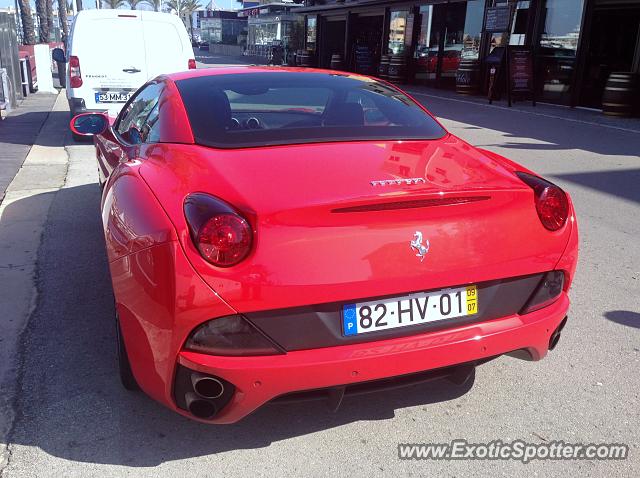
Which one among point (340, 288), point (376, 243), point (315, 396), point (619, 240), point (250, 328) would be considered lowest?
point (619, 240)

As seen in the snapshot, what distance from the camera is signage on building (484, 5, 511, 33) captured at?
16.8 meters

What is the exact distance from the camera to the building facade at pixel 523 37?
14.4m

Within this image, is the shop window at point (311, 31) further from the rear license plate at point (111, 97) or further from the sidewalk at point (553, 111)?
the rear license plate at point (111, 97)

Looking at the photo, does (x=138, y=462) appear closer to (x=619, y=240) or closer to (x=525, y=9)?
(x=619, y=240)

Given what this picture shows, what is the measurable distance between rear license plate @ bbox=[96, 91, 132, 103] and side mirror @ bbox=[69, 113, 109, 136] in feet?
18.5

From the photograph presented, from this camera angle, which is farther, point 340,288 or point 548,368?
point 548,368

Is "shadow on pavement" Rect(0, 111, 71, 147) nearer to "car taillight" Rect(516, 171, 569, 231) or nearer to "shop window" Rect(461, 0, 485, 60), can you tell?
"car taillight" Rect(516, 171, 569, 231)

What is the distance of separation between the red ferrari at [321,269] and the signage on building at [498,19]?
51.4ft

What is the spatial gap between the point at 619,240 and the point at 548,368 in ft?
8.49

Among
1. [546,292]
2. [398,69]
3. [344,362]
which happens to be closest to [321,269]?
[344,362]

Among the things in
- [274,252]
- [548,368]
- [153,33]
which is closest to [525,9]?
[153,33]

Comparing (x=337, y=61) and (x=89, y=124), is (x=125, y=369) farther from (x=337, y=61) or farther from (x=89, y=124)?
(x=337, y=61)

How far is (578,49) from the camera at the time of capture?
14805mm

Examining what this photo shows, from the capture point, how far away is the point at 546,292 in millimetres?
2523
